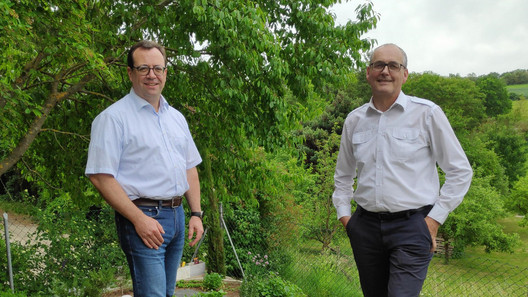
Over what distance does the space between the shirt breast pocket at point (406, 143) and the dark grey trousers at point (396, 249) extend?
1.03 feet

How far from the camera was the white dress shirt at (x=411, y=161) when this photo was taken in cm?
252

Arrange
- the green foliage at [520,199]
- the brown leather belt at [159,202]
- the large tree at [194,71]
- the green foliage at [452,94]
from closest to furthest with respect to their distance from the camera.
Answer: the brown leather belt at [159,202]
the large tree at [194,71]
the green foliage at [520,199]
the green foliage at [452,94]

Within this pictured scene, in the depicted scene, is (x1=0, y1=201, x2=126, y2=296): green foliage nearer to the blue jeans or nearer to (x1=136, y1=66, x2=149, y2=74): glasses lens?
the blue jeans

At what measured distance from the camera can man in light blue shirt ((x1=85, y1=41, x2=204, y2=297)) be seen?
216 cm

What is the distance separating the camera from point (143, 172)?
227 cm

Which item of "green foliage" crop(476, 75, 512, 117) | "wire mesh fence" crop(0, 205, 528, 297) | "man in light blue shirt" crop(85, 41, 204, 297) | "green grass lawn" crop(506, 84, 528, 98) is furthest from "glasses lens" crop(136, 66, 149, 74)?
"green grass lawn" crop(506, 84, 528, 98)

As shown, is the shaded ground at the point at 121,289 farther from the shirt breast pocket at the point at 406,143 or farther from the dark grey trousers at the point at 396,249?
the shirt breast pocket at the point at 406,143

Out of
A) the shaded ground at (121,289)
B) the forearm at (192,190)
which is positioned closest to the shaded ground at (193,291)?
the shaded ground at (121,289)

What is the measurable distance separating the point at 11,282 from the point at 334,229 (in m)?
20.0

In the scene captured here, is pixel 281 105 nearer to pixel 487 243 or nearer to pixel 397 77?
pixel 397 77

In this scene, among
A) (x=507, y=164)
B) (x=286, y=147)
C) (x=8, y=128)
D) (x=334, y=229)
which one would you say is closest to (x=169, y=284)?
(x=8, y=128)

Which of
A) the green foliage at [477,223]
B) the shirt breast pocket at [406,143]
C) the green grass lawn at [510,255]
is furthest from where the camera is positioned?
the green grass lawn at [510,255]

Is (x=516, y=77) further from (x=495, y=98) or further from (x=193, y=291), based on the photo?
(x=193, y=291)

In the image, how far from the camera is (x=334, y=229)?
2519cm
